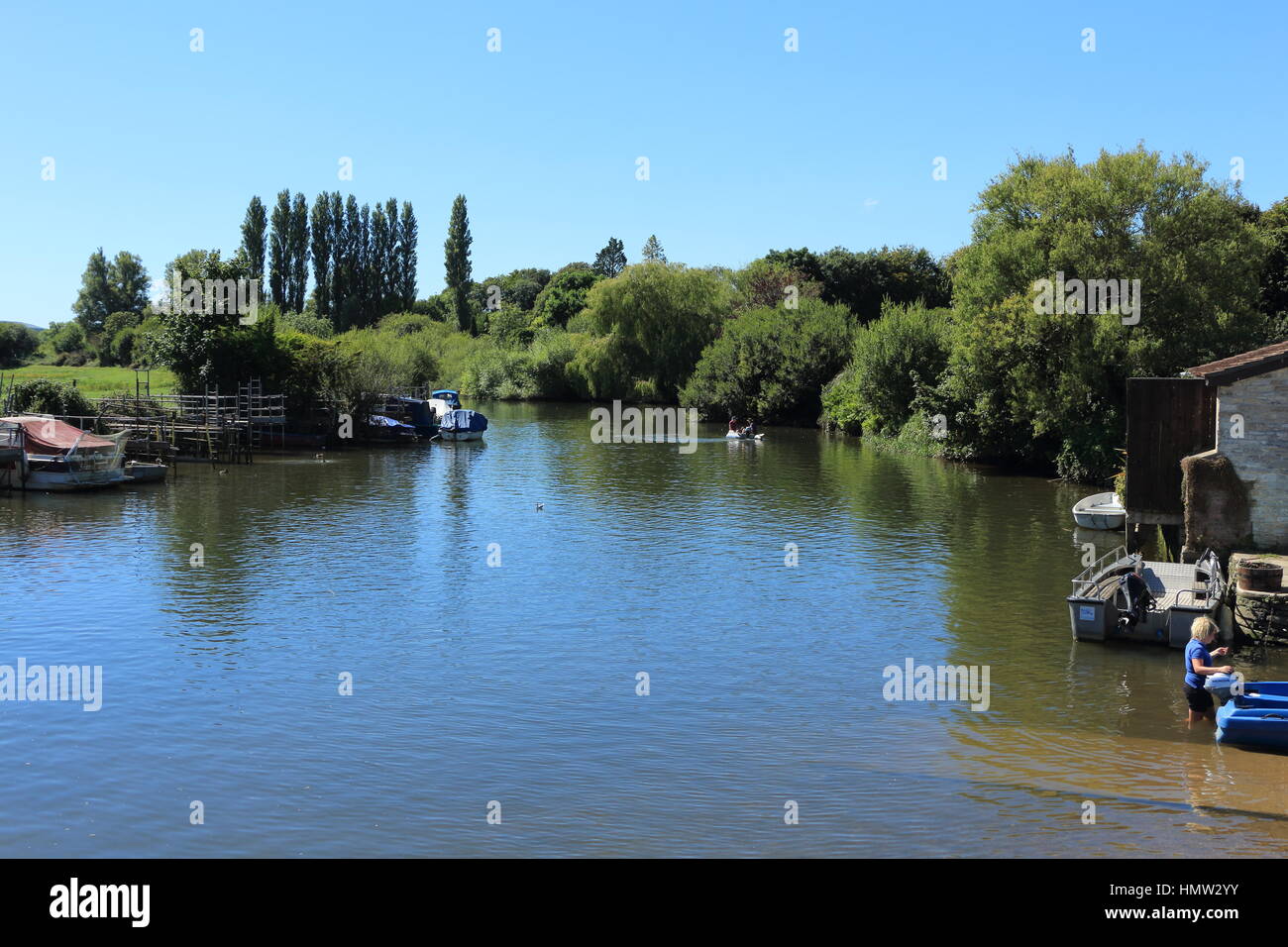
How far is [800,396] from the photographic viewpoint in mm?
76438

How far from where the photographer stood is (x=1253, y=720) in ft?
48.6

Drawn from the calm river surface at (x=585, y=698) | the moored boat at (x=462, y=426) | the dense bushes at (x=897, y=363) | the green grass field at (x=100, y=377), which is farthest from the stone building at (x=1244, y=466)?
the green grass field at (x=100, y=377)

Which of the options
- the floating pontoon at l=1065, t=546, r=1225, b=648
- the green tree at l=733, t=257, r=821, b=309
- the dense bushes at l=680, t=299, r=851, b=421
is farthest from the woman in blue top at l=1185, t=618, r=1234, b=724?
the green tree at l=733, t=257, r=821, b=309

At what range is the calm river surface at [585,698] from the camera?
12766 mm

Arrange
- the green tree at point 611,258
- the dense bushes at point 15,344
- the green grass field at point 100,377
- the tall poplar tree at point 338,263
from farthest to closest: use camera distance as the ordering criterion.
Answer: the green tree at point 611,258 → the tall poplar tree at point 338,263 → the dense bushes at point 15,344 → the green grass field at point 100,377

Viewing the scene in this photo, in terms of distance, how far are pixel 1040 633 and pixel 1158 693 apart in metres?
3.88

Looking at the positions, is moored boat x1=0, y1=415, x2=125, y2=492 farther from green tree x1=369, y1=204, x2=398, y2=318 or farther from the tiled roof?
green tree x1=369, y1=204, x2=398, y2=318

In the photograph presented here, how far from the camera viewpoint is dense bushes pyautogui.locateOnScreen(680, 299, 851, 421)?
247 ft

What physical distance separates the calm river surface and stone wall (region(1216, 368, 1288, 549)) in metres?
4.42

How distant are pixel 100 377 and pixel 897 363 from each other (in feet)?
187

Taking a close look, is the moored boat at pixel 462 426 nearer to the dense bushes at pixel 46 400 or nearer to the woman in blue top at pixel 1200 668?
the dense bushes at pixel 46 400

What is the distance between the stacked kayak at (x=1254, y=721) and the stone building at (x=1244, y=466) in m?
7.89
